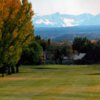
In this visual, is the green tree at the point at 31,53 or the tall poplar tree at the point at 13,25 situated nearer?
the tall poplar tree at the point at 13,25

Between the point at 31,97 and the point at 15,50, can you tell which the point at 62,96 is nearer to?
the point at 31,97

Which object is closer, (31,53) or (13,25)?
(13,25)

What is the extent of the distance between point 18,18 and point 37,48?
4517 cm

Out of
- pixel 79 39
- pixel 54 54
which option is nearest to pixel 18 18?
pixel 54 54

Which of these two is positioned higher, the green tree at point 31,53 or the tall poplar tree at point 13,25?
the tall poplar tree at point 13,25

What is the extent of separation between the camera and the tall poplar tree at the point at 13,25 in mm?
40391

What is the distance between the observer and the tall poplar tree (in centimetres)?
4039

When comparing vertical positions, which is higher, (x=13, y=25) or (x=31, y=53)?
(x=13, y=25)

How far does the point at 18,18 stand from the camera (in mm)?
41344

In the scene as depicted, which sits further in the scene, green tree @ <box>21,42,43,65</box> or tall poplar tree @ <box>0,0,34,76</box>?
green tree @ <box>21,42,43,65</box>

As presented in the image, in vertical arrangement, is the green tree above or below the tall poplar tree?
below

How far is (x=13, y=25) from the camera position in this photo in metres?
41.1

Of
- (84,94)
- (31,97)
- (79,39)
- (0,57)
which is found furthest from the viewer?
(79,39)

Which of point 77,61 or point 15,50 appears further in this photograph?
point 77,61
